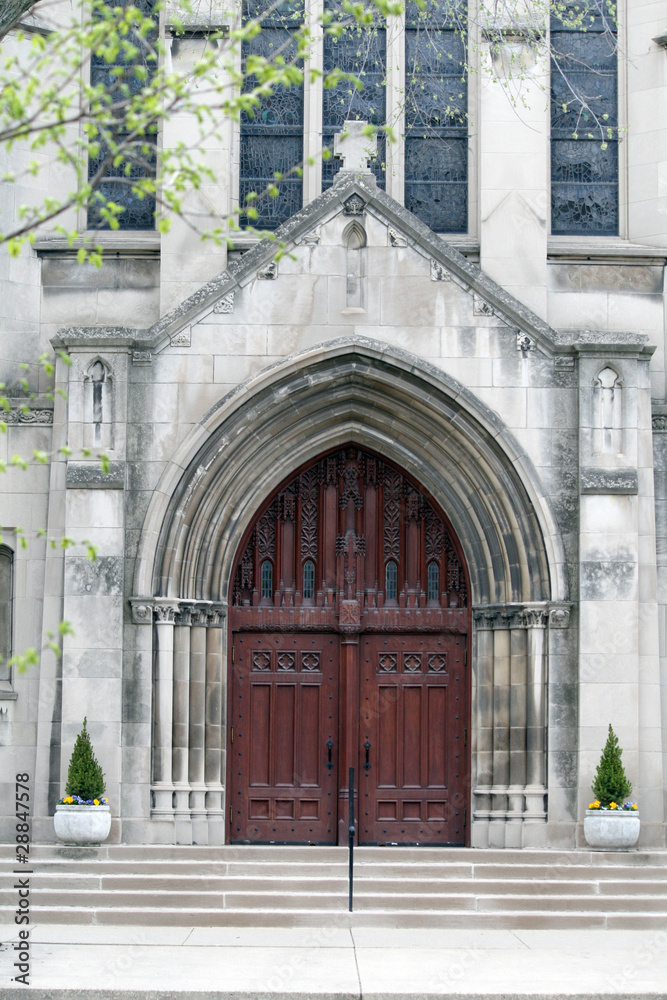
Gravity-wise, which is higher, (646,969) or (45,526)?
(45,526)

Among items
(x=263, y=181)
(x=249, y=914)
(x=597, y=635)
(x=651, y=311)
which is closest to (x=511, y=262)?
(x=651, y=311)

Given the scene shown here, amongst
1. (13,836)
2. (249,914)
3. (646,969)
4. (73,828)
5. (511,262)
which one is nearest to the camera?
(646,969)

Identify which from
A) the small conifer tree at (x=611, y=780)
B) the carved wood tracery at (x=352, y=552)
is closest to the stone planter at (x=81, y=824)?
the carved wood tracery at (x=352, y=552)

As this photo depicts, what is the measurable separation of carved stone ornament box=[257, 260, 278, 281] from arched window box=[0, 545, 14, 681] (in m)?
4.01

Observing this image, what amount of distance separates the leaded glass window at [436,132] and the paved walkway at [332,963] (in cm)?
838

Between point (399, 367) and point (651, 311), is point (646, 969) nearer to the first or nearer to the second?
point (399, 367)

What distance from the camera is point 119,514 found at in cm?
1387

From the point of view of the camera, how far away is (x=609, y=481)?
13.9 m

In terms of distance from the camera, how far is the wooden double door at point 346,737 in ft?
48.2

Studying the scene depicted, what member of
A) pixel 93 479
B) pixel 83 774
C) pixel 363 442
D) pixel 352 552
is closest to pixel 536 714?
pixel 352 552

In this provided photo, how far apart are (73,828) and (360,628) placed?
3.76m

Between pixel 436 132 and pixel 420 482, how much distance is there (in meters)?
4.47

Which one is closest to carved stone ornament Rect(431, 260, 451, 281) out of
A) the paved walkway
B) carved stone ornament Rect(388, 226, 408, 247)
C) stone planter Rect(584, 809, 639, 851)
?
carved stone ornament Rect(388, 226, 408, 247)

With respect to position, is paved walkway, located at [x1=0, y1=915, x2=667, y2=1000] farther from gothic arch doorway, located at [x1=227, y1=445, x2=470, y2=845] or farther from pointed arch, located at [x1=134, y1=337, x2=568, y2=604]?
pointed arch, located at [x1=134, y1=337, x2=568, y2=604]
